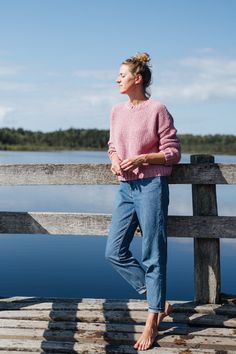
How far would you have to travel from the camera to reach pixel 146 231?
13.5 ft

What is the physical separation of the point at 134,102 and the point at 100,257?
6.06m

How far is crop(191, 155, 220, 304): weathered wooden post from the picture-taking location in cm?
477

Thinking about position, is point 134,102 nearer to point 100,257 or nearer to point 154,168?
point 154,168

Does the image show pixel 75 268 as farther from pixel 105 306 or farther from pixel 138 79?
pixel 138 79

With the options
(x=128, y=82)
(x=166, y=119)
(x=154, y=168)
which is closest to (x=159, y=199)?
(x=154, y=168)

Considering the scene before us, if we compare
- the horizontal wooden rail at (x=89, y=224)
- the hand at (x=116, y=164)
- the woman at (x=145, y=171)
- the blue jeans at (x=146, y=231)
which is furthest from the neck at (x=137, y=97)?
the horizontal wooden rail at (x=89, y=224)

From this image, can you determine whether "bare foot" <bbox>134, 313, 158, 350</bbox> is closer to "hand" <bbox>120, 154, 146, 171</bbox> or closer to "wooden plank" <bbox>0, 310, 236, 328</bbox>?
"wooden plank" <bbox>0, 310, 236, 328</bbox>

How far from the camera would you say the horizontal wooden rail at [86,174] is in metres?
4.66

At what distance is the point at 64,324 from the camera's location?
4.36 metres

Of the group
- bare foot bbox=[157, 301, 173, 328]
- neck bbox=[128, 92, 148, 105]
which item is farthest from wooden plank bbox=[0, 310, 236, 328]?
neck bbox=[128, 92, 148, 105]

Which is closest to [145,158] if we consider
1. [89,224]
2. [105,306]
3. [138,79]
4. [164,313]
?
[138,79]

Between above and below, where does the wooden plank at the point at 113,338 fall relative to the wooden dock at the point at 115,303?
below

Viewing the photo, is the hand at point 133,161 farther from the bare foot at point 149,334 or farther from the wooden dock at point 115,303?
the bare foot at point 149,334

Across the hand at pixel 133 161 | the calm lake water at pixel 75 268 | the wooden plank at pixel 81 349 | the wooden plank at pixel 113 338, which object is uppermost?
the hand at pixel 133 161
